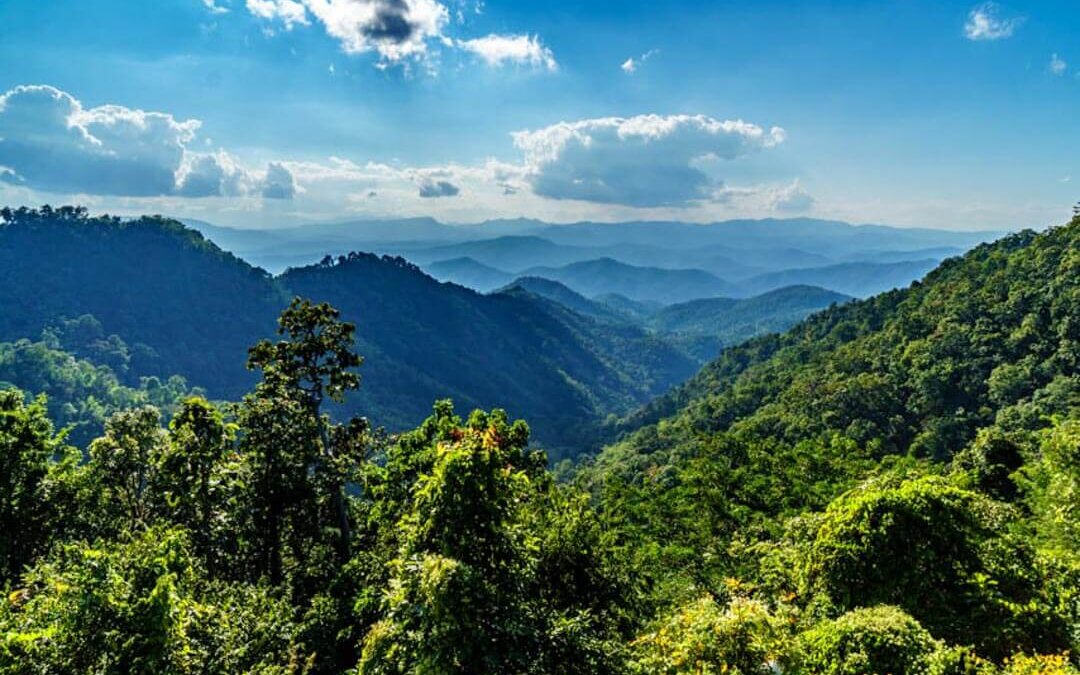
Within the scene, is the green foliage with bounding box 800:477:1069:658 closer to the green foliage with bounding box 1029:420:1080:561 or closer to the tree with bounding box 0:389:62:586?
the green foliage with bounding box 1029:420:1080:561

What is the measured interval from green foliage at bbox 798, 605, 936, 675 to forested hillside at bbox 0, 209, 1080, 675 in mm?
39

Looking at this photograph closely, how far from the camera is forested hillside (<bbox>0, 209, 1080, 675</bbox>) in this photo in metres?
8.96

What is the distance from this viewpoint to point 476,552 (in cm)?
935

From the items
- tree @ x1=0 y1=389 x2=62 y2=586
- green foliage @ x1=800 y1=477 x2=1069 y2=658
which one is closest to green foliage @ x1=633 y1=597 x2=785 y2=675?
green foliage @ x1=800 y1=477 x2=1069 y2=658

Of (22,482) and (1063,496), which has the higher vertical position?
(1063,496)

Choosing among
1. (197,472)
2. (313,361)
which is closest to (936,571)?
(313,361)

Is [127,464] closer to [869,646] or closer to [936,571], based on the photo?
[869,646]

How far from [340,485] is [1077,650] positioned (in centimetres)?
2211

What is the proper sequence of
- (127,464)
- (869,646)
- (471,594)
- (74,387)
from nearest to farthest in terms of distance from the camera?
(471,594), (869,646), (127,464), (74,387)

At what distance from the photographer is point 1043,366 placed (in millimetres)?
66188

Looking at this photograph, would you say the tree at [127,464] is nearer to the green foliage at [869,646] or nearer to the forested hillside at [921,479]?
the forested hillside at [921,479]

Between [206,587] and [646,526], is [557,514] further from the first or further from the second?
[646,526]

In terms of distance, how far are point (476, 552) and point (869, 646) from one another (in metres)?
6.87

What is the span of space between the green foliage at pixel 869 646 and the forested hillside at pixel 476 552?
4 centimetres
